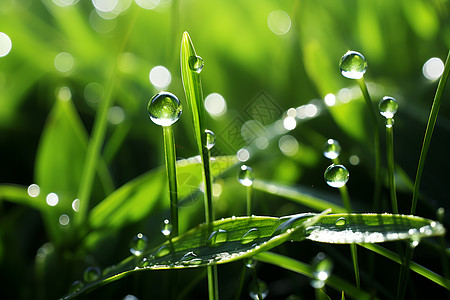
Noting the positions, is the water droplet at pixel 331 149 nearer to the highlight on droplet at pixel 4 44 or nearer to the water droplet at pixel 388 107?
the water droplet at pixel 388 107

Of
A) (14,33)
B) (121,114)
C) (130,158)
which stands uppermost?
(14,33)

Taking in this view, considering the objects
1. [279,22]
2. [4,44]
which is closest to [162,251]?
[279,22]

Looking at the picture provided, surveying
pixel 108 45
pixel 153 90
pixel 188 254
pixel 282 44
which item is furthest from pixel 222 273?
pixel 108 45

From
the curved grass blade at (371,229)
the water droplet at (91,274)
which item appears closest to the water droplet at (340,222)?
the curved grass blade at (371,229)

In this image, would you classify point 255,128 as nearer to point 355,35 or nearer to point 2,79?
point 355,35

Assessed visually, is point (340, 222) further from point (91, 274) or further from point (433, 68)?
point (433, 68)
